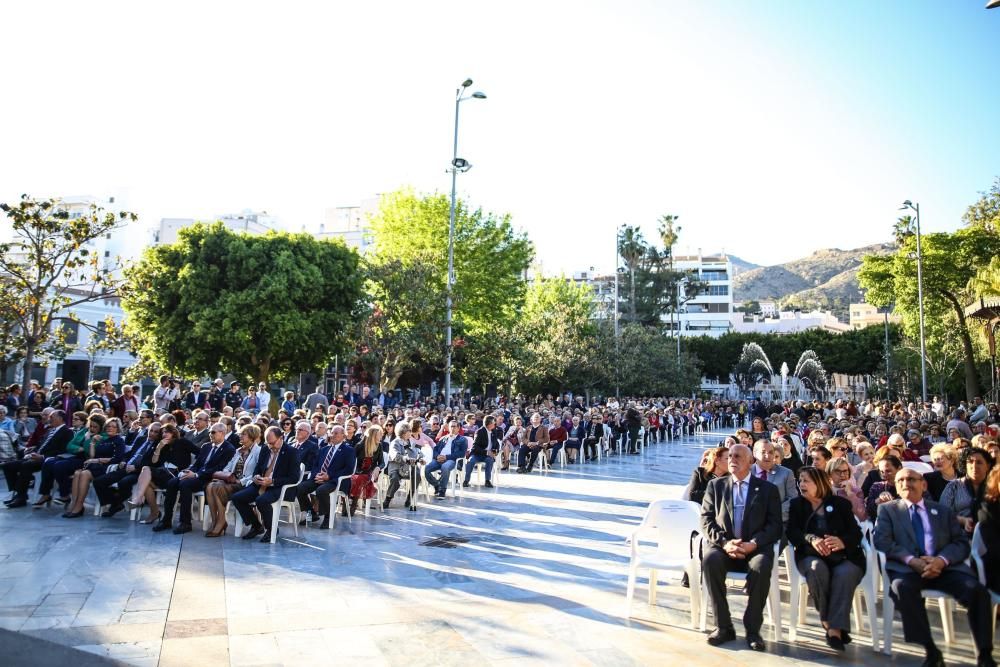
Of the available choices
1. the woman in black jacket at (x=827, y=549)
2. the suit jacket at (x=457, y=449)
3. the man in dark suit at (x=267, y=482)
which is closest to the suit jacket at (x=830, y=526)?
the woman in black jacket at (x=827, y=549)

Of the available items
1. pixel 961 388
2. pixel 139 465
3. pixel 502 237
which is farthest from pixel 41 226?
pixel 961 388

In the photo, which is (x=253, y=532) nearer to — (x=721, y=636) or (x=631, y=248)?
(x=721, y=636)

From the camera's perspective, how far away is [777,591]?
534 cm

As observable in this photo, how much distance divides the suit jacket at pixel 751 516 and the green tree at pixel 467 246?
26.3m

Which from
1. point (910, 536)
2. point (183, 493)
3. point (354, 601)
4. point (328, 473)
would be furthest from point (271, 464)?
point (910, 536)

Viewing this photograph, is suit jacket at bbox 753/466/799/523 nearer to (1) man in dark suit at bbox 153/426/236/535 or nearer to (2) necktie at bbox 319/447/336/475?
(2) necktie at bbox 319/447/336/475

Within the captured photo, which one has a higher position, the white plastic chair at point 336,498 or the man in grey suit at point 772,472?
the man in grey suit at point 772,472

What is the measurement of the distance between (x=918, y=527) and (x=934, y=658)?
37.7 inches

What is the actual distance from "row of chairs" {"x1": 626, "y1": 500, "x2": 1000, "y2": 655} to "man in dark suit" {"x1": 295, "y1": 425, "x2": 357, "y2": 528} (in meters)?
4.64

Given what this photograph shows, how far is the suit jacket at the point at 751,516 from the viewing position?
5.44 metres

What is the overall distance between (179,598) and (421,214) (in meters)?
28.6

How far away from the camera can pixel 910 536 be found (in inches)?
204

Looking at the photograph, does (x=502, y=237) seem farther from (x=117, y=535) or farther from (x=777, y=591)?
(x=777, y=591)

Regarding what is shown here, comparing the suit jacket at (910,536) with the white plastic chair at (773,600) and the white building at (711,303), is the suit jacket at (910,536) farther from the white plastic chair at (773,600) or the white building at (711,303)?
the white building at (711,303)
